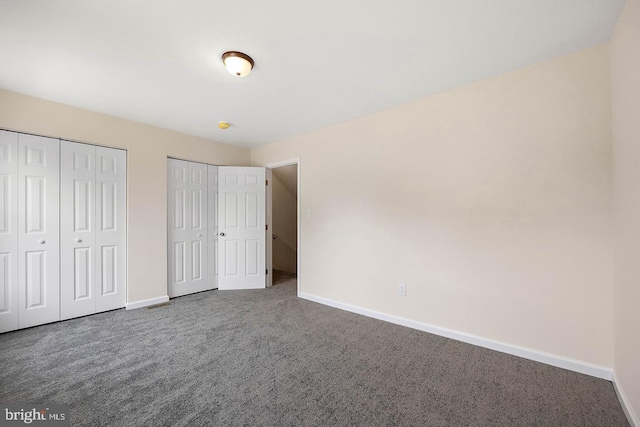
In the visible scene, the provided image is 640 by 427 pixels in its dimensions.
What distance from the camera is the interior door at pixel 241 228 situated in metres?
4.04

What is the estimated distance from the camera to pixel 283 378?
69.7 inches

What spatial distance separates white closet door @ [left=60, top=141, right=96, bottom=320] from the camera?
2754 millimetres

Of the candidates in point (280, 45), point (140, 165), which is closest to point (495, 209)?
point (280, 45)

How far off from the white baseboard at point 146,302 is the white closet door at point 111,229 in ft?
0.36

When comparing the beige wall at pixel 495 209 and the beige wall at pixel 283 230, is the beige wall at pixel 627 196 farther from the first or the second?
the beige wall at pixel 283 230

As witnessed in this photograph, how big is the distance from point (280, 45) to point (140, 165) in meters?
2.63

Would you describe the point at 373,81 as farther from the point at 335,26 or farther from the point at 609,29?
the point at 609,29

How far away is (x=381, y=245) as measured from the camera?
2.86m

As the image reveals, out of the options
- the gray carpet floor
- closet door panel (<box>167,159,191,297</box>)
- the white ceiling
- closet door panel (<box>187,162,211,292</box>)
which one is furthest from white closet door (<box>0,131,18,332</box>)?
closet door panel (<box>187,162,211,292</box>)

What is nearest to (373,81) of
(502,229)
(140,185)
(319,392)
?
(502,229)

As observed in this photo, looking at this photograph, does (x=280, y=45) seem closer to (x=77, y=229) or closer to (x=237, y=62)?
(x=237, y=62)

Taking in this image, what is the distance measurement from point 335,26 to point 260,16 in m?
0.48

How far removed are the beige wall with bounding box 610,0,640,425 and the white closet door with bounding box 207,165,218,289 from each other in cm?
439

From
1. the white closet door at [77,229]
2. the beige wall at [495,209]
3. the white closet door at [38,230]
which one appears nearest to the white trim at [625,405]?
the beige wall at [495,209]
